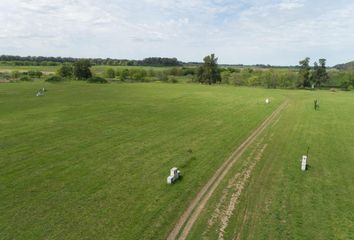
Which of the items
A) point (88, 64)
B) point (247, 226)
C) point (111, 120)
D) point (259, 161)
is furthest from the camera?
point (88, 64)

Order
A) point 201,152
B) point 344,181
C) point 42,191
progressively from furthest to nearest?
point 201,152 < point 344,181 < point 42,191

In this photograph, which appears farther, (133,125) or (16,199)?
(133,125)

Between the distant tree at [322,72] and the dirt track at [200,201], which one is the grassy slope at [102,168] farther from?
the distant tree at [322,72]

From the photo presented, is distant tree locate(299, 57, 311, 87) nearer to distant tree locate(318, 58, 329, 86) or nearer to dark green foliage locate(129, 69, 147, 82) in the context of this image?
distant tree locate(318, 58, 329, 86)

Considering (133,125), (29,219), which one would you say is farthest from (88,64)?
(29,219)

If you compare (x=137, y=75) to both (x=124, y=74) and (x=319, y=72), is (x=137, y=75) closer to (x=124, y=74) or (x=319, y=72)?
(x=124, y=74)

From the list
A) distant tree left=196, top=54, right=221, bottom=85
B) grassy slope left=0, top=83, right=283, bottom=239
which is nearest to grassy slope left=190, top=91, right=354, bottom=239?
grassy slope left=0, top=83, right=283, bottom=239

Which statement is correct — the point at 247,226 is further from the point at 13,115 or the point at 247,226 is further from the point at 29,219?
the point at 13,115

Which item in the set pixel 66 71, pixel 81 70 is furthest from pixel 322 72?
pixel 66 71
